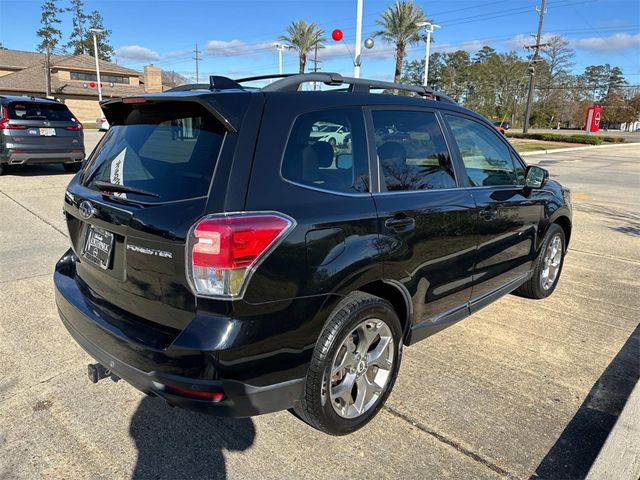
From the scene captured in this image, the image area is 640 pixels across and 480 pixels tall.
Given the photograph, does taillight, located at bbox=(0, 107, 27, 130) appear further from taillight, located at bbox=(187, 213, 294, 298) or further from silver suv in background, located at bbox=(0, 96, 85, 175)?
taillight, located at bbox=(187, 213, 294, 298)

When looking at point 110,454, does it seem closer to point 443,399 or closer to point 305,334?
point 305,334

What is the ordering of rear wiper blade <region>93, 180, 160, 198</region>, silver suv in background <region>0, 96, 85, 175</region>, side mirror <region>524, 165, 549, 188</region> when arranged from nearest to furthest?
rear wiper blade <region>93, 180, 160, 198</region>, side mirror <region>524, 165, 549, 188</region>, silver suv in background <region>0, 96, 85, 175</region>

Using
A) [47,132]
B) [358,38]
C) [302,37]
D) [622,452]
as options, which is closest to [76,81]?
[302,37]

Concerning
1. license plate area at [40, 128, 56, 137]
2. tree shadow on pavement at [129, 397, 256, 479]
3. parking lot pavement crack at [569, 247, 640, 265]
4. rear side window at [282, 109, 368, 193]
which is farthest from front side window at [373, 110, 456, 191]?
license plate area at [40, 128, 56, 137]

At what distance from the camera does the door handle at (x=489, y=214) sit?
334 cm

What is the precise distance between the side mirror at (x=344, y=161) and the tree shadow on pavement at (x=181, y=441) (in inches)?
59.9

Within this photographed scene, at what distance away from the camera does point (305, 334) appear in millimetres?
2193

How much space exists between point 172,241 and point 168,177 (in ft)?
1.20

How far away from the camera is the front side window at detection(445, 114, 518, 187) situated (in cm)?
341

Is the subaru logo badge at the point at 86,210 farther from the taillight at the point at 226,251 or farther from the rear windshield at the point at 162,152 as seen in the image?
the taillight at the point at 226,251

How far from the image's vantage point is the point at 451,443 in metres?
2.56

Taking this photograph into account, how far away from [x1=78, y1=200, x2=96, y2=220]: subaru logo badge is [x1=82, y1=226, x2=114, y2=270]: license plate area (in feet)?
0.22

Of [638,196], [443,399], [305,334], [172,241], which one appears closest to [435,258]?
[443,399]

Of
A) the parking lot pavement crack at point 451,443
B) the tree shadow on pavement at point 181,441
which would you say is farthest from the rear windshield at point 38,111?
the parking lot pavement crack at point 451,443
